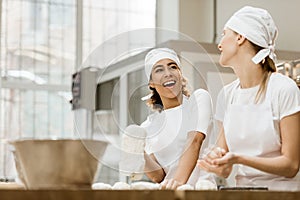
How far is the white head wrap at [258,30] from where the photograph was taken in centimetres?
107

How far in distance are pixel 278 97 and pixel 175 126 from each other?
185mm

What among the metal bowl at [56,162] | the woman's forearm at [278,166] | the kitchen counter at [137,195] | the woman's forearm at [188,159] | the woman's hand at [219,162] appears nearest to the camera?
the kitchen counter at [137,195]

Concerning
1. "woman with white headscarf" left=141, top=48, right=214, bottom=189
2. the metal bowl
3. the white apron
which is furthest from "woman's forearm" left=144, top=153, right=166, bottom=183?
the metal bowl

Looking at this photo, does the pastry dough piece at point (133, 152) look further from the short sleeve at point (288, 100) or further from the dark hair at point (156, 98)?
the short sleeve at point (288, 100)

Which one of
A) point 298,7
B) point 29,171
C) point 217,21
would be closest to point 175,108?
point 29,171

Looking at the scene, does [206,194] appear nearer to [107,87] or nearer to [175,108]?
[175,108]

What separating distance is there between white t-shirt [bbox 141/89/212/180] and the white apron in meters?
0.05

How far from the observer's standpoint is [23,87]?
3.53 m

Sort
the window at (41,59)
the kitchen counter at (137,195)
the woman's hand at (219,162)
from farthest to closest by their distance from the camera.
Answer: the window at (41,59), the woman's hand at (219,162), the kitchen counter at (137,195)

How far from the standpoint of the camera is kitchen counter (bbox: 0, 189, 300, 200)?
15.9 inches

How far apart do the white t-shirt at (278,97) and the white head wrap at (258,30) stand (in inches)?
1.7

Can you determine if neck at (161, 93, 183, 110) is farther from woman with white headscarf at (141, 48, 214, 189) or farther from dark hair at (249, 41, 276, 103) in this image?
dark hair at (249, 41, 276, 103)

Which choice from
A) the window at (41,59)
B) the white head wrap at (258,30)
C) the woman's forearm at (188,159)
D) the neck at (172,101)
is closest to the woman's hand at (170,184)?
the woman's forearm at (188,159)

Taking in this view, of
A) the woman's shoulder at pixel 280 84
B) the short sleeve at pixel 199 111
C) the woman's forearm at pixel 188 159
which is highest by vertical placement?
the woman's shoulder at pixel 280 84
